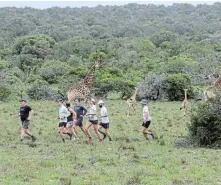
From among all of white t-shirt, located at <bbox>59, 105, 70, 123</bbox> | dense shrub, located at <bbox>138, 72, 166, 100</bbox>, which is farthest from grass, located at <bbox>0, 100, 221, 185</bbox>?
dense shrub, located at <bbox>138, 72, 166, 100</bbox>

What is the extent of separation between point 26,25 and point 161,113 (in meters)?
97.5

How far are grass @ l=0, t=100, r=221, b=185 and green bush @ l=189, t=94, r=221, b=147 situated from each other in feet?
1.91

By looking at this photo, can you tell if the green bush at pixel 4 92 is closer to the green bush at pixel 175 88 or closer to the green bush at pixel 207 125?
the green bush at pixel 175 88

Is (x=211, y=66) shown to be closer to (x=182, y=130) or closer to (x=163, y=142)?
(x=182, y=130)

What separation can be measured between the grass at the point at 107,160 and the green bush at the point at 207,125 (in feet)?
1.91

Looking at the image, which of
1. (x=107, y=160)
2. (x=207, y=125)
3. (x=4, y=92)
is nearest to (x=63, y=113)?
(x=107, y=160)

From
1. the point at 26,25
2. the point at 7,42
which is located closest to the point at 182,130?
the point at 7,42

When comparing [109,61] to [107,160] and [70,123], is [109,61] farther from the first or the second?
[107,160]

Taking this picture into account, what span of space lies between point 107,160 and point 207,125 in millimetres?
3823

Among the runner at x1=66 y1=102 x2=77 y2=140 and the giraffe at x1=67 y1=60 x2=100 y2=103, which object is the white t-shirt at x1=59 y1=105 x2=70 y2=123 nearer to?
the runner at x1=66 y1=102 x2=77 y2=140

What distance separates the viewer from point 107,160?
12977 mm

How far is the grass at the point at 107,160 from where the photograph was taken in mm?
11031

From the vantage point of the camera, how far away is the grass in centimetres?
1103

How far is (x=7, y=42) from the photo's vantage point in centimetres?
8788
